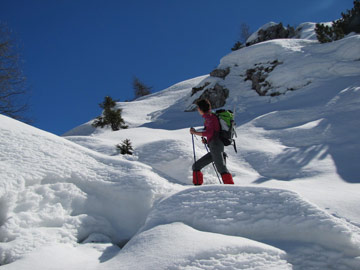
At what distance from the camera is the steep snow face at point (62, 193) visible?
9.18ft

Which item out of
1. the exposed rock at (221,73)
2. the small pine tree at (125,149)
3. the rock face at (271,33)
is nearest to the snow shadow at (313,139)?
the small pine tree at (125,149)

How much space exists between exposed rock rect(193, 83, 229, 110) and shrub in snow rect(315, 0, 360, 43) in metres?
10.1

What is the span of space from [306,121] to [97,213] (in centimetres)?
995

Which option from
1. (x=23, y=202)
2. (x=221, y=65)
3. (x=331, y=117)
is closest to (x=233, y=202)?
(x=23, y=202)

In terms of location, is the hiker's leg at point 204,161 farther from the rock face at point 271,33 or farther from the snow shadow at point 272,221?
the rock face at point 271,33

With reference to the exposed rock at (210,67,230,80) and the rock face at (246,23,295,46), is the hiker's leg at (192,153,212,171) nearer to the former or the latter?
the exposed rock at (210,67,230,80)

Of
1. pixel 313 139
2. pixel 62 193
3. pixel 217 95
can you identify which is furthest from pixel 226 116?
pixel 217 95

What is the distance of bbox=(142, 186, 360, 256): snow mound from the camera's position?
7.51 ft

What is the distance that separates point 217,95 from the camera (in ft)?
65.7

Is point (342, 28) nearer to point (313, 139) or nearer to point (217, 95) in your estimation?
point (217, 95)

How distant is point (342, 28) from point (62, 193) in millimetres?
27582

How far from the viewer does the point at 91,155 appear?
4469mm

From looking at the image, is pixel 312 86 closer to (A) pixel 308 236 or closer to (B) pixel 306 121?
(B) pixel 306 121

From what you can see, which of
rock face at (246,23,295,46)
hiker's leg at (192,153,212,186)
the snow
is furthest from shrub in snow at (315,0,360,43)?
hiker's leg at (192,153,212,186)
